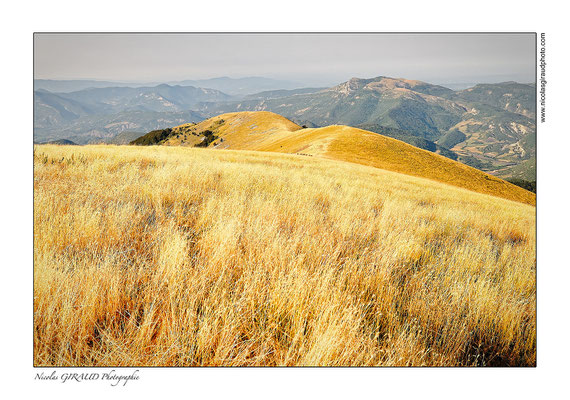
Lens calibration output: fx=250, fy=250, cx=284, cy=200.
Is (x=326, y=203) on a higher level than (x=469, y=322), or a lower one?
higher

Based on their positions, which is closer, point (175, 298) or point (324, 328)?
point (324, 328)

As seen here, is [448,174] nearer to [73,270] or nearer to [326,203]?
[326,203]

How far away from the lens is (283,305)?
2.17m

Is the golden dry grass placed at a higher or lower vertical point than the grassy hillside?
lower

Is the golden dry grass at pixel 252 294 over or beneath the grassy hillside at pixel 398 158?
beneath

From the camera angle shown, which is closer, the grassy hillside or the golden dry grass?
the golden dry grass

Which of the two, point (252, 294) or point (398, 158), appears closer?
point (252, 294)

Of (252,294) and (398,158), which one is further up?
(398,158)

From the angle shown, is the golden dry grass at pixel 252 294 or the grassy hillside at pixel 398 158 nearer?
the golden dry grass at pixel 252 294

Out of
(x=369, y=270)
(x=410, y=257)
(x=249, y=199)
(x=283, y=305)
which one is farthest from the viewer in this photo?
(x=249, y=199)
